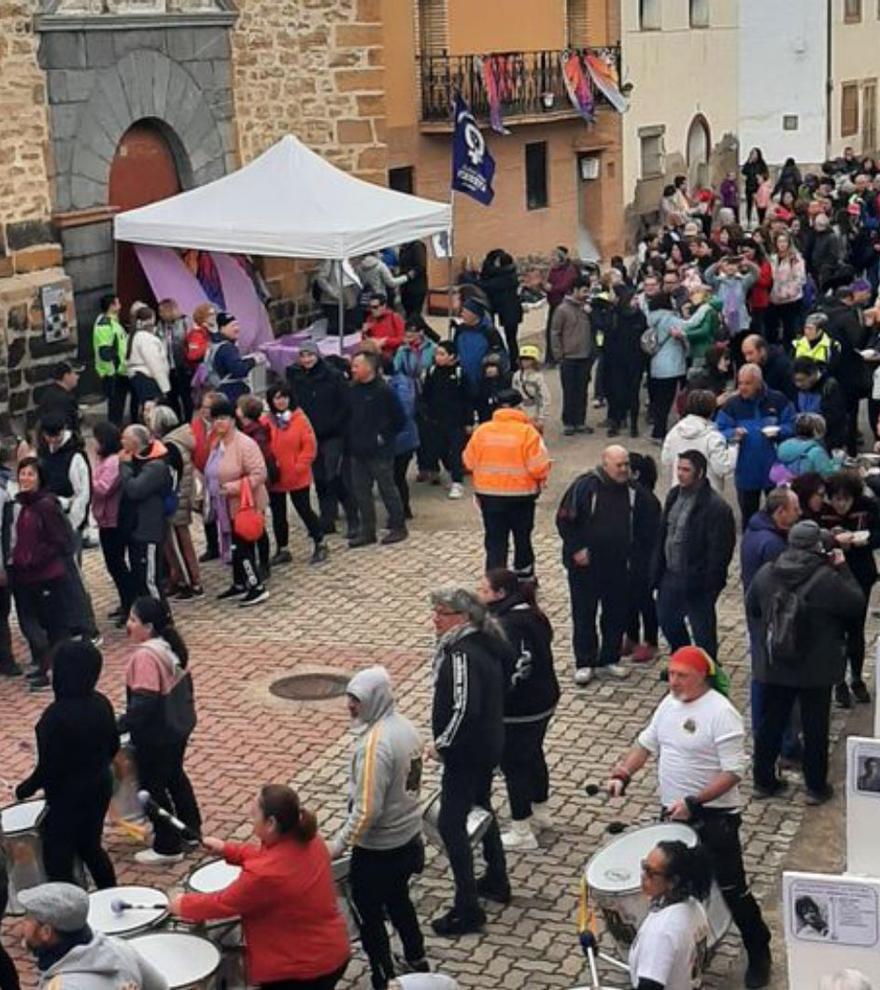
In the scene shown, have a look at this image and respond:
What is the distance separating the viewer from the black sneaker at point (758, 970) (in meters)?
8.37

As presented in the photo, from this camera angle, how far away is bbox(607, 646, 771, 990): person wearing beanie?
8.30m

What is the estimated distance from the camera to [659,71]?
113 feet

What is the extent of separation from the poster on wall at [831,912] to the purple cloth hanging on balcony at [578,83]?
24.2m

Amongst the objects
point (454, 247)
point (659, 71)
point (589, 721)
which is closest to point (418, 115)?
point (454, 247)

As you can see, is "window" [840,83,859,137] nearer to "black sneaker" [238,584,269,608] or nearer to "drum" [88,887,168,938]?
"black sneaker" [238,584,269,608]

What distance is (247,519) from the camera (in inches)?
545

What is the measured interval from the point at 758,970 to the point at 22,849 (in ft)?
10.7

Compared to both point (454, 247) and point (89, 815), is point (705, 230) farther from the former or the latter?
point (89, 815)

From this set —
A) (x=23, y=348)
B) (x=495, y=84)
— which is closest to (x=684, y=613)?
(x=23, y=348)

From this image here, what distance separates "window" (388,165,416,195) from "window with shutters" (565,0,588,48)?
5.10 metres

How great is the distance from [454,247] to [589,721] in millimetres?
17806

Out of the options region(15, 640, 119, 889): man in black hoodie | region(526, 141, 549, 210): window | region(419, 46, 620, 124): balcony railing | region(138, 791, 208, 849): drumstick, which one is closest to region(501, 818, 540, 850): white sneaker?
region(138, 791, 208, 849): drumstick

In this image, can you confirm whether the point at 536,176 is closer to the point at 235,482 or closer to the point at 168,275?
the point at 168,275

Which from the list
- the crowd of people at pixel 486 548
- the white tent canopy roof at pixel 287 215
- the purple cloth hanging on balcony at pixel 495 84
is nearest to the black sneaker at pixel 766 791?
the crowd of people at pixel 486 548
